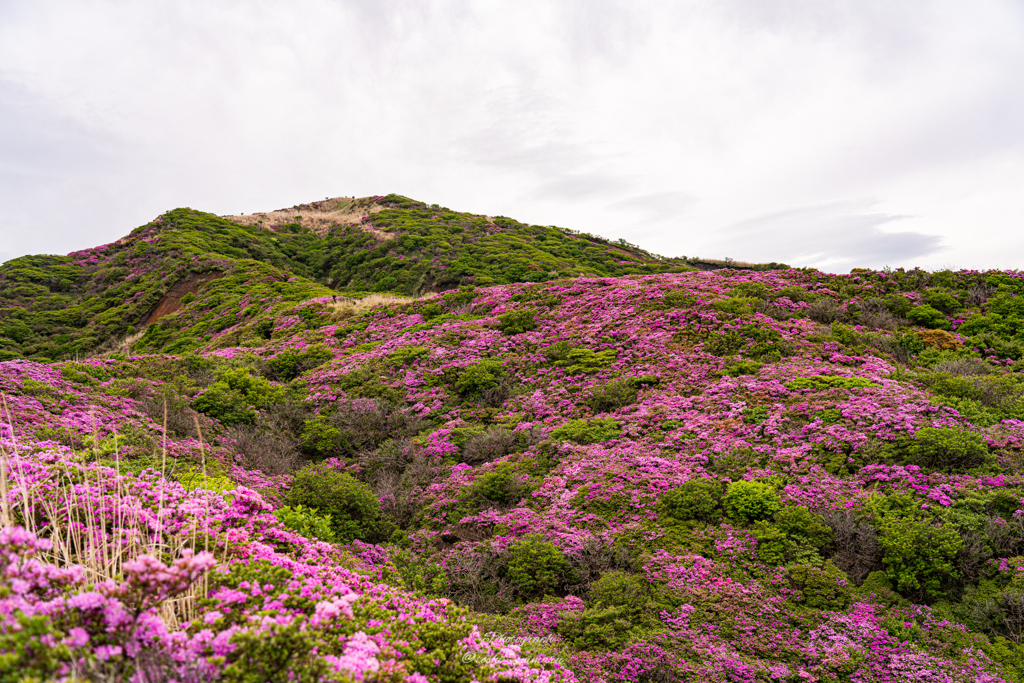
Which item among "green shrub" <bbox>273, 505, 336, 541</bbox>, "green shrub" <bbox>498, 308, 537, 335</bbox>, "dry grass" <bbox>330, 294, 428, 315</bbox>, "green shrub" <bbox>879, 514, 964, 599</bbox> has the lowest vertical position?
"green shrub" <bbox>879, 514, 964, 599</bbox>

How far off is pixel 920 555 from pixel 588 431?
594cm

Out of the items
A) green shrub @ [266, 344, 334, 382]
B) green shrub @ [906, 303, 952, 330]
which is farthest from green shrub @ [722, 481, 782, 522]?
green shrub @ [266, 344, 334, 382]

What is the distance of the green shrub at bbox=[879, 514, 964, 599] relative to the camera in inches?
244

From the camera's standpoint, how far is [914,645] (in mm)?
5410

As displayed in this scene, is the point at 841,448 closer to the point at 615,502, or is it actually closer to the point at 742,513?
the point at 742,513

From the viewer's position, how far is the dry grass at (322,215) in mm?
55006

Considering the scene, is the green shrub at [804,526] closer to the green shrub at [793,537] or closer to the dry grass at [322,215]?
the green shrub at [793,537]

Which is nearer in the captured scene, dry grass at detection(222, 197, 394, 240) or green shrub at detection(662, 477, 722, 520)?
green shrub at detection(662, 477, 722, 520)

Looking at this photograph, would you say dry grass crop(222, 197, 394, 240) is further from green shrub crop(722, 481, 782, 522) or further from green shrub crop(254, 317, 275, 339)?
green shrub crop(722, 481, 782, 522)

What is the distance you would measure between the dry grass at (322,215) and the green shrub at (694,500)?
145 feet

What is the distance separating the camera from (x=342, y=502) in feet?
26.8

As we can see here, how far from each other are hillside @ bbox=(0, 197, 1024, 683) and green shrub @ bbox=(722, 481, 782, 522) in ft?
0.11

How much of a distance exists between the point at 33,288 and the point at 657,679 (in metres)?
48.3

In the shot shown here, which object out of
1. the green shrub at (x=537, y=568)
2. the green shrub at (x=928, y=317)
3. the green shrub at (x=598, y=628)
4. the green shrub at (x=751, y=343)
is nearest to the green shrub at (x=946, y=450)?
the green shrub at (x=751, y=343)
